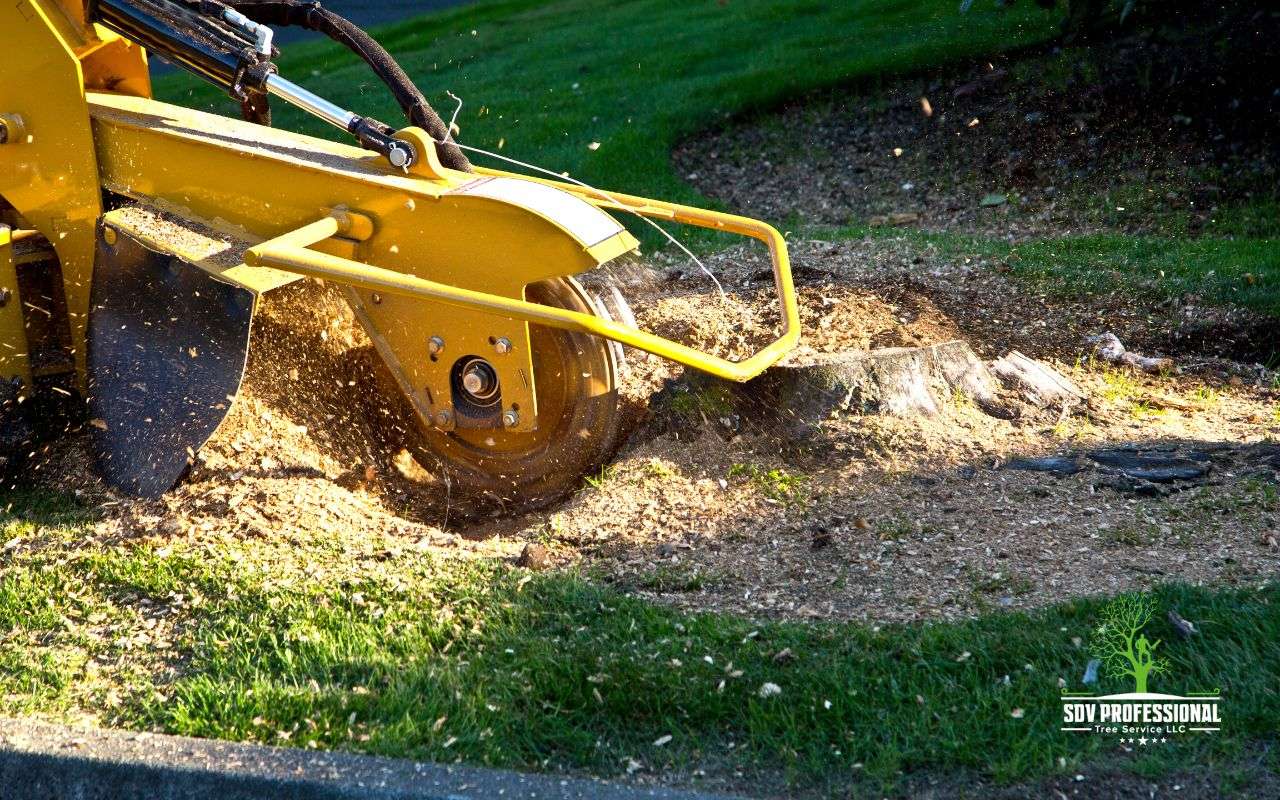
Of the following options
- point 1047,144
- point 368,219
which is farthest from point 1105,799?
point 1047,144

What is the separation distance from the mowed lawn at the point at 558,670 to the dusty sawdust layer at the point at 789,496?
14 centimetres

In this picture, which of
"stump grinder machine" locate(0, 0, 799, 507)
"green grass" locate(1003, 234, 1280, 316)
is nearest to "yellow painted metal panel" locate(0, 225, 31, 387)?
"stump grinder machine" locate(0, 0, 799, 507)

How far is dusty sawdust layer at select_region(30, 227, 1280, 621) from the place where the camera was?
3.60 meters

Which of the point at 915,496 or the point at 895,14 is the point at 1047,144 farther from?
the point at 915,496

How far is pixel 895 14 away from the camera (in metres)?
10.2

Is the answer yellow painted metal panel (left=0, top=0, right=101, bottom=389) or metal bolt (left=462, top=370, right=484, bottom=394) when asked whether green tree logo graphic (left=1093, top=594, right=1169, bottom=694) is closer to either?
metal bolt (left=462, top=370, right=484, bottom=394)

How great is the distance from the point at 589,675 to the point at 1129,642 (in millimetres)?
1268

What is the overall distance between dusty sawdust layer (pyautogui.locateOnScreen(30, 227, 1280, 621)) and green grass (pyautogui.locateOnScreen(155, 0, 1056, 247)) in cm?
335

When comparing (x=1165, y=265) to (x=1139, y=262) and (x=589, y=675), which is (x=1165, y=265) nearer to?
(x=1139, y=262)

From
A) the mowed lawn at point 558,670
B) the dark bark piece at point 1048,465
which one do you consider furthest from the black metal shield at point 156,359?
the dark bark piece at point 1048,465

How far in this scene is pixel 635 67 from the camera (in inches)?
394

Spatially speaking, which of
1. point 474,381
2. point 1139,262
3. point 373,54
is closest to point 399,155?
point 373,54

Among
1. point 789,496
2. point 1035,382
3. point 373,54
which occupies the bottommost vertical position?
point 789,496

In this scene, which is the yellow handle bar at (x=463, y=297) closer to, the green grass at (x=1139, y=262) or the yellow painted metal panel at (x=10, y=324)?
the yellow painted metal panel at (x=10, y=324)
